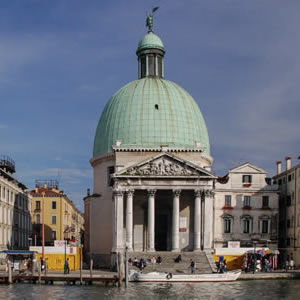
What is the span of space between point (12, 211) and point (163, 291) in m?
34.6

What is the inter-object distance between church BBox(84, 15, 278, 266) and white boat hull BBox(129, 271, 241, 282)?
8838mm

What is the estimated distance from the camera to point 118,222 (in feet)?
207

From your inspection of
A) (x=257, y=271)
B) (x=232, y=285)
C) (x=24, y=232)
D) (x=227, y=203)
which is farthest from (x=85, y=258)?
(x=232, y=285)

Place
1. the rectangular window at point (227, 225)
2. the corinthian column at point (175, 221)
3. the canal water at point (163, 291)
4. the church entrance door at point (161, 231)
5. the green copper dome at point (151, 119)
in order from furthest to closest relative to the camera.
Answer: the rectangular window at point (227, 225) → the green copper dome at point (151, 119) → the church entrance door at point (161, 231) → the corinthian column at point (175, 221) → the canal water at point (163, 291)

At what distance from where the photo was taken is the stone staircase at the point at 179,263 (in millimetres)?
56625

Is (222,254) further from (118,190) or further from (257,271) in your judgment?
(118,190)

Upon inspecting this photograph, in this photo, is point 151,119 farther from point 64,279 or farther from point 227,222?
point 64,279

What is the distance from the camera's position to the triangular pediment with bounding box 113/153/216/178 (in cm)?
6281

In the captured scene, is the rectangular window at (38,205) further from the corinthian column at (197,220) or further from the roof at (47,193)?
the corinthian column at (197,220)

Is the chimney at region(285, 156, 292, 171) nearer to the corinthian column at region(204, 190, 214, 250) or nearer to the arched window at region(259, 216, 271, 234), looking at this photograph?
the arched window at region(259, 216, 271, 234)

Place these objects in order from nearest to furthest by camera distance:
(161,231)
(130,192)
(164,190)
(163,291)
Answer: (163,291)
(130,192)
(164,190)
(161,231)

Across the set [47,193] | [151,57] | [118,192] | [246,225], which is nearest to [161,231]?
[118,192]

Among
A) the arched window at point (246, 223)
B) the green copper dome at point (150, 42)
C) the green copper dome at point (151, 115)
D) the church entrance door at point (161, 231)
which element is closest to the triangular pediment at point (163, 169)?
the green copper dome at point (151, 115)

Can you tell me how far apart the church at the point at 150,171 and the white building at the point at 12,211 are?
8.75m
